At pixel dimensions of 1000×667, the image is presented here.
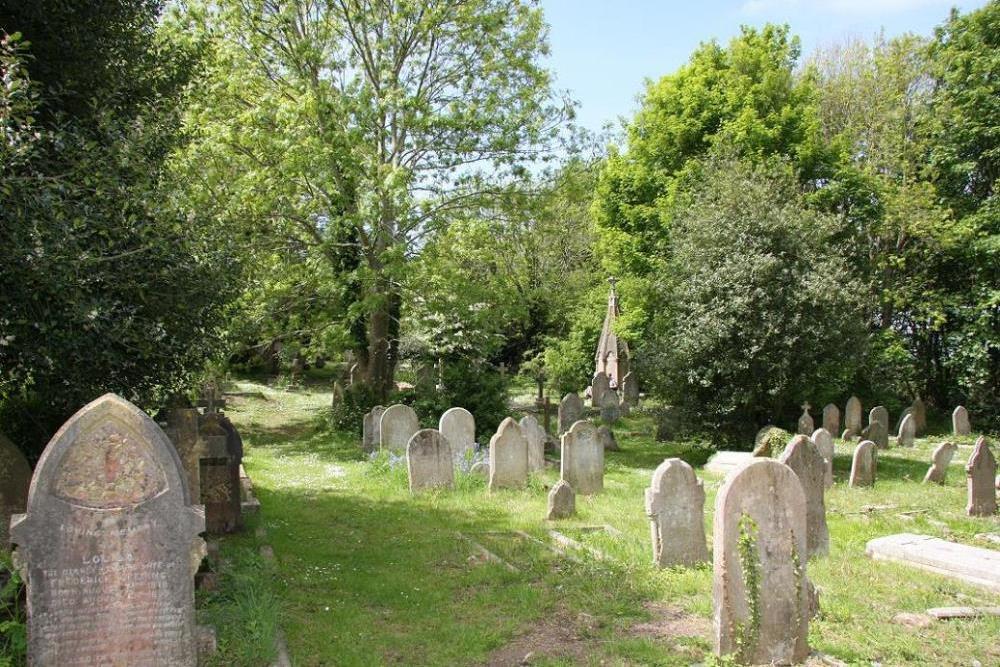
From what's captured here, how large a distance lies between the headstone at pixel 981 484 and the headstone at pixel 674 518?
5375 mm

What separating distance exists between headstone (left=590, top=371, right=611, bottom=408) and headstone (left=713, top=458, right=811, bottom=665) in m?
20.8

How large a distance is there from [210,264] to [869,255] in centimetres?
2336

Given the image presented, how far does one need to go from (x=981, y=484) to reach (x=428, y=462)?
8.22 metres

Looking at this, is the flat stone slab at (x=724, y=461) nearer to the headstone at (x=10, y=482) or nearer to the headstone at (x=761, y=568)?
the headstone at (x=761, y=568)

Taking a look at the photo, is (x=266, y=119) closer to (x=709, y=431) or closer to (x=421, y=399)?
(x=421, y=399)

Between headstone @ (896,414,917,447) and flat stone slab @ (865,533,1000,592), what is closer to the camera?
flat stone slab @ (865,533,1000,592)

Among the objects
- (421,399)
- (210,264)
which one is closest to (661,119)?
(421,399)

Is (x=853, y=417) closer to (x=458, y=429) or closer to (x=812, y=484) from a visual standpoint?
(x=458, y=429)

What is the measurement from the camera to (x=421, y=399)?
62.0 feet

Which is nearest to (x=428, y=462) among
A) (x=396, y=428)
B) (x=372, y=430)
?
(x=396, y=428)

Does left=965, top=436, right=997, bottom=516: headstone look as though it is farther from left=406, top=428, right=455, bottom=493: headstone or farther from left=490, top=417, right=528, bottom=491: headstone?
left=406, top=428, right=455, bottom=493: headstone

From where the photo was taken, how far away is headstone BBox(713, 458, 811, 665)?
18.7 feet

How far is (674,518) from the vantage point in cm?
841

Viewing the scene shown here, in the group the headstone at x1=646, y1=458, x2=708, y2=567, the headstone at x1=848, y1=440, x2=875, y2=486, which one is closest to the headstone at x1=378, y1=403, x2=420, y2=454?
the headstone at x1=848, y1=440, x2=875, y2=486
